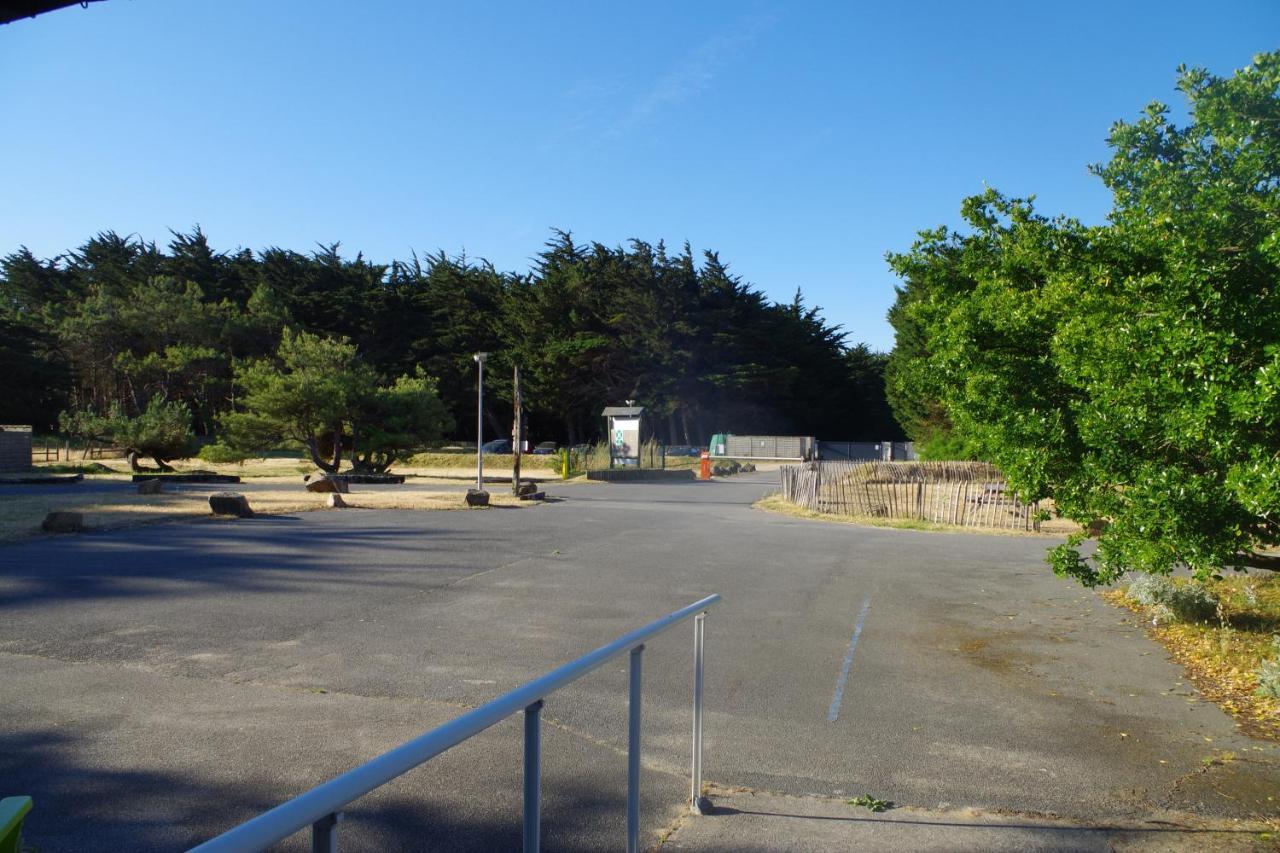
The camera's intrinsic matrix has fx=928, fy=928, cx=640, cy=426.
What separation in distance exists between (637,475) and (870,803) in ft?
112

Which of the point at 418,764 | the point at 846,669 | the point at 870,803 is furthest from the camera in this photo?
the point at 846,669

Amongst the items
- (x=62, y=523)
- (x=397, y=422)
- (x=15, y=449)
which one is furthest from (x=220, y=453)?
(x=62, y=523)

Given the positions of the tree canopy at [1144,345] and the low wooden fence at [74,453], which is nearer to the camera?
the tree canopy at [1144,345]

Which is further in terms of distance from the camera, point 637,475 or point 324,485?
point 637,475

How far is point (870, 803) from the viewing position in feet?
16.3

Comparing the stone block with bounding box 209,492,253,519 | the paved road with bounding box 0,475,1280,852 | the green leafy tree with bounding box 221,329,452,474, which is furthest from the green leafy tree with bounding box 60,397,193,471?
the paved road with bounding box 0,475,1280,852

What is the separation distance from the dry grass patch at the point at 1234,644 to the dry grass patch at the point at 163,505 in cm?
1610

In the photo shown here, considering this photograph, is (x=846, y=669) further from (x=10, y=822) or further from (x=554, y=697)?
(x=10, y=822)

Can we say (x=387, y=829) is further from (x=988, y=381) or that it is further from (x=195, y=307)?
(x=195, y=307)

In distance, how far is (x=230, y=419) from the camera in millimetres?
32750

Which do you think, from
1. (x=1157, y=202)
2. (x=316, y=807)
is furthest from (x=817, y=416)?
(x=316, y=807)

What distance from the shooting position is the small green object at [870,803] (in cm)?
491

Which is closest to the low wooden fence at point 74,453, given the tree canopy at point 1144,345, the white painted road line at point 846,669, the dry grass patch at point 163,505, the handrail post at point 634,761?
the dry grass patch at point 163,505

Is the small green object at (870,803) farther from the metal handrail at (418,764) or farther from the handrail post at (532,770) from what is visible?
the handrail post at (532,770)
